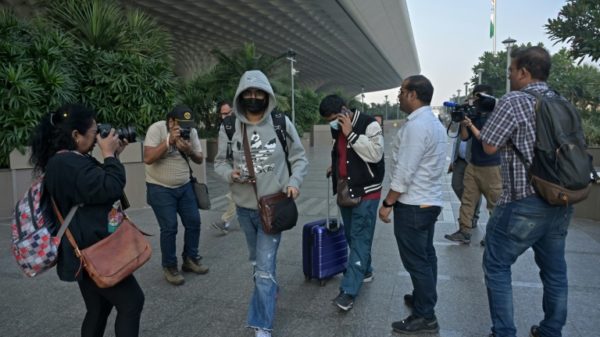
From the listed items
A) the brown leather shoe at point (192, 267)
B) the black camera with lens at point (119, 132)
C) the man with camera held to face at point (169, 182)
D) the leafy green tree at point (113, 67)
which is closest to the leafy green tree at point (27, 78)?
the leafy green tree at point (113, 67)

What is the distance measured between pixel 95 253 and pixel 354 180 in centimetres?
193

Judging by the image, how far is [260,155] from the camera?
290 centimetres

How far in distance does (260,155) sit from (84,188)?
45.5 inches

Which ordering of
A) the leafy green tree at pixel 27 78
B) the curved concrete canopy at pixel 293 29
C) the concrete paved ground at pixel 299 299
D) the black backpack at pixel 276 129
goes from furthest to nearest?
the curved concrete canopy at pixel 293 29, the leafy green tree at pixel 27 78, the concrete paved ground at pixel 299 299, the black backpack at pixel 276 129

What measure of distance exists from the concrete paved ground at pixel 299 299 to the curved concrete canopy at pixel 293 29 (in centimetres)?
1869

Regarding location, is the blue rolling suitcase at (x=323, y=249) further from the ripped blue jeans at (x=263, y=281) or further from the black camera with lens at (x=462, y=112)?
the black camera with lens at (x=462, y=112)

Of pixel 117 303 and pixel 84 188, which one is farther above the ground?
pixel 84 188

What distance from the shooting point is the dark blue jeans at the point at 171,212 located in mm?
3896

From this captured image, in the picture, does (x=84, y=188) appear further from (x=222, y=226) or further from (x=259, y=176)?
(x=222, y=226)

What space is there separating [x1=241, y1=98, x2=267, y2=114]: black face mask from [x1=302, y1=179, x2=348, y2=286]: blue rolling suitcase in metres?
1.26

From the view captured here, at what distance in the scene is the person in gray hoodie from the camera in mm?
2844

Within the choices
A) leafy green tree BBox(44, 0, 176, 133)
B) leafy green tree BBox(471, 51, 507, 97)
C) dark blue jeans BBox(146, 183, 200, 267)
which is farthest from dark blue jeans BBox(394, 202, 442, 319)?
leafy green tree BBox(471, 51, 507, 97)

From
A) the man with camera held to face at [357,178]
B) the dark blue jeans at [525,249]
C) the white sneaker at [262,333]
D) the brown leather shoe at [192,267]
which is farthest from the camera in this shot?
the brown leather shoe at [192,267]

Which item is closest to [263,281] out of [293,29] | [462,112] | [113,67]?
[462,112]
